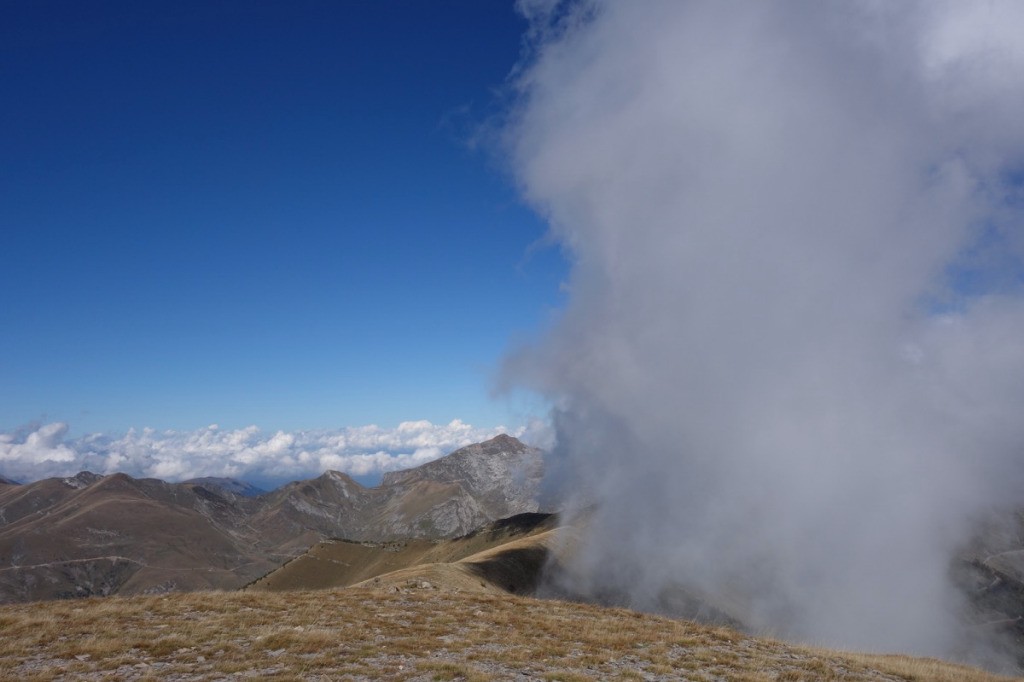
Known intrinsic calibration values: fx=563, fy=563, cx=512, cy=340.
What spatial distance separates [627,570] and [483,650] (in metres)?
169

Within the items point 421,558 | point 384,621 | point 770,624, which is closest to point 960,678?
point 384,621

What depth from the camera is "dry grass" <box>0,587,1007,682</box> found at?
57.9 ft

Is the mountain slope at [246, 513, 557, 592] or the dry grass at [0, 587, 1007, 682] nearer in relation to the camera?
the dry grass at [0, 587, 1007, 682]

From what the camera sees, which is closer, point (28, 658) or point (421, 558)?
point (28, 658)

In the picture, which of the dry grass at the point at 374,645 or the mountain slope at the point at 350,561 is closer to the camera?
the dry grass at the point at 374,645

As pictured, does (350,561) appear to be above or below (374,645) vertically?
below

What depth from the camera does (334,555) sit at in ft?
615

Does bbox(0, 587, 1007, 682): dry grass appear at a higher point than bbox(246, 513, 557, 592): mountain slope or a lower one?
higher

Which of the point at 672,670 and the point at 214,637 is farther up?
the point at 672,670

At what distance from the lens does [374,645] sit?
20.7 metres

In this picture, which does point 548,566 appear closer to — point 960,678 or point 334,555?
point 334,555

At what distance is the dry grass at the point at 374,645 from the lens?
17.7 meters

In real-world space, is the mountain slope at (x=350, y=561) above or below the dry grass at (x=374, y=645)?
below

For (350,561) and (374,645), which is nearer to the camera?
(374,645)
